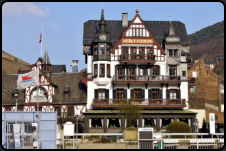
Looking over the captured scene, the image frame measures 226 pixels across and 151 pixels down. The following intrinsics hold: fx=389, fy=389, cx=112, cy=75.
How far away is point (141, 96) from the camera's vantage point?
49.4m

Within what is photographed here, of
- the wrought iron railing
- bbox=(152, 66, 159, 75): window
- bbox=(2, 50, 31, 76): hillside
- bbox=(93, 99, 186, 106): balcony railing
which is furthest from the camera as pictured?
bbox=(2, 50, 31, 76): hillside

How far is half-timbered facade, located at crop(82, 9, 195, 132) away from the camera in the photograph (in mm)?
48469

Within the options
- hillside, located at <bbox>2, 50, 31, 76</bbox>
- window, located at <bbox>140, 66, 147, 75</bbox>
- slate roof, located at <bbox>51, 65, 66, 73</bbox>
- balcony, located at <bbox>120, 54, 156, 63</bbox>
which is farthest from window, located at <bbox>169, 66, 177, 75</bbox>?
hillside, located at <bbox>2, 50, 31, 76</bbox>

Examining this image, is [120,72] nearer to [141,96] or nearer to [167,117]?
[141,96]

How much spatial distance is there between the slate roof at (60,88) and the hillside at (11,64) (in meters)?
16.8

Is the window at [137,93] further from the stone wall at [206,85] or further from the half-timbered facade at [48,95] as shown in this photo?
the stone wall at [206,85]

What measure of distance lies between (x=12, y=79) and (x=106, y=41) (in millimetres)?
16100

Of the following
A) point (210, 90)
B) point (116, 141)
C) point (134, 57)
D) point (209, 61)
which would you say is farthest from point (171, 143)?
point (209, 61)

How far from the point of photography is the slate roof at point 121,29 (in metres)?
51.7

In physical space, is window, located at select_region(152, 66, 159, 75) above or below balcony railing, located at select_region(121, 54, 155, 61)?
below

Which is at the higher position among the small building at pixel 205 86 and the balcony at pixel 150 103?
the small building at pixel 205 86

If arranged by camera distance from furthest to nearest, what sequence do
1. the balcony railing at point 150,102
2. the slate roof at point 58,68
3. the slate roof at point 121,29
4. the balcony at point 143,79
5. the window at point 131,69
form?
the slate roof at point 58,68, the slate roof at point 121,29, the window at point 131,69, the balcony at point 143,79, the balcony railing at point 150,102

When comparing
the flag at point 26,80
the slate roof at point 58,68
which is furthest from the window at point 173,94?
the slate roof at point 58,68

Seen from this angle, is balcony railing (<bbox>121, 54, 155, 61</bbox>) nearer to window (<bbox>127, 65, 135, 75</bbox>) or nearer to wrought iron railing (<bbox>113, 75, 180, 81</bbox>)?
window (<bbox>127, 65, 135, 75</bbox>)
